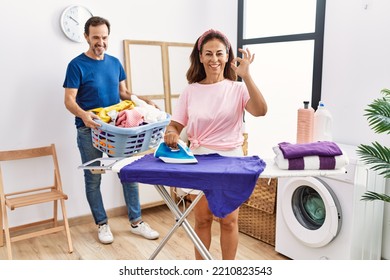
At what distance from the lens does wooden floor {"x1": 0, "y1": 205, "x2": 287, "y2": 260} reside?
97.6 inches

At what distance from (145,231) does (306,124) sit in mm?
1420

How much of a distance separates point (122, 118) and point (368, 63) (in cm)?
157

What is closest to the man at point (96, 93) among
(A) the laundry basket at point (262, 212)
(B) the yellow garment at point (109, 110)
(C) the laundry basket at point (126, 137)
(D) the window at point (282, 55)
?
(B) the yellow garment at point (109, 110)

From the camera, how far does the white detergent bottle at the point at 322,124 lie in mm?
2256

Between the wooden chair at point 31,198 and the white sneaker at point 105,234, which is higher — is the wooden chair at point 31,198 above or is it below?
above

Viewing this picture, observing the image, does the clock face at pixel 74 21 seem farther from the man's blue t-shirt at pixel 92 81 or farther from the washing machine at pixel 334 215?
the washing machine at pixel 334 215

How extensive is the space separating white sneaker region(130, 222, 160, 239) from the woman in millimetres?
1002

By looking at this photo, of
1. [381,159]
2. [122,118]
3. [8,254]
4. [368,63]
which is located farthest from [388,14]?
[8,254]

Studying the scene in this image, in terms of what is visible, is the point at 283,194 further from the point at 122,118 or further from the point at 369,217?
the point at 122,118

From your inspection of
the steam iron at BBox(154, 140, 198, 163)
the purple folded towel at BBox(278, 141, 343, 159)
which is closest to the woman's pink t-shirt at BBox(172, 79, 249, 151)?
the steam iron at BBox(154, 140, 198, 163)

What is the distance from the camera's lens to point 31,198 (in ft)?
8.19

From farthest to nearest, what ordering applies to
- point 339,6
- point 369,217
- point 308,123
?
point 339,6 < point 308,123 < point 369,217

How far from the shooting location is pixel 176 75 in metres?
3.37

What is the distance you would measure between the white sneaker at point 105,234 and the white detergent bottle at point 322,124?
160cm
